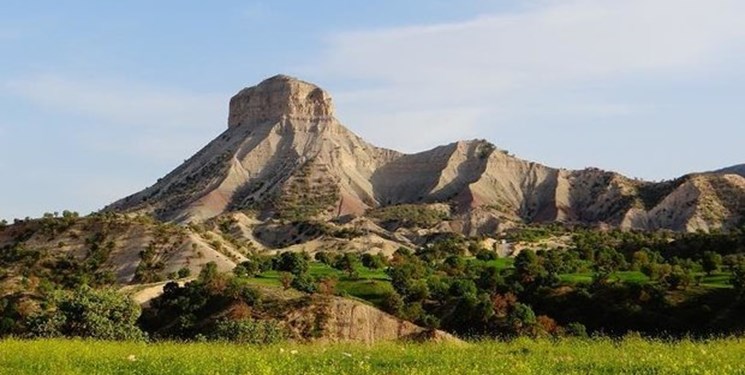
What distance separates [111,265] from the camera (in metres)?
98.6

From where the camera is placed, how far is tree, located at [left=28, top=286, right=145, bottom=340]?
5244 centimetres

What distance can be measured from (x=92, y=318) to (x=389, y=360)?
1484 inches

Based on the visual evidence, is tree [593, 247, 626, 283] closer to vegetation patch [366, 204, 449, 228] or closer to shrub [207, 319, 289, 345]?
shrub [207, 319, 289, 345]

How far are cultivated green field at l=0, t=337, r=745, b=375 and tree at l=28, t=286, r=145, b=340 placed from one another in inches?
1124

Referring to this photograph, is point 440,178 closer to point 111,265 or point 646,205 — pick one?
point 646,205

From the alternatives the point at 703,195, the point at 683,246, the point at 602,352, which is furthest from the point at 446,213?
the point at 602,352

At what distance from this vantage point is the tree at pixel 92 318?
172 ft

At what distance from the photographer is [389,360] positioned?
20031 millimetres

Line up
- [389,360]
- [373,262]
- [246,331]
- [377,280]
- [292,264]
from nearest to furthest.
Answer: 1. [389,360]
2. [246,331]
3. [377,280]
4. [292,264]
5. [373,262]

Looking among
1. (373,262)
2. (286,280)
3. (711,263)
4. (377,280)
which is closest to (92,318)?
(286,280)

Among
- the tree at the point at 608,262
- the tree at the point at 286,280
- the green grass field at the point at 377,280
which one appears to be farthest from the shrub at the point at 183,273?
the tree at the point at 608,262

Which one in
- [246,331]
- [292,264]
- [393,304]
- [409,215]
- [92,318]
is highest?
[409,215]

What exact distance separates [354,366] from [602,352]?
762 cm

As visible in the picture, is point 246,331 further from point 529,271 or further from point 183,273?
point 183,273
